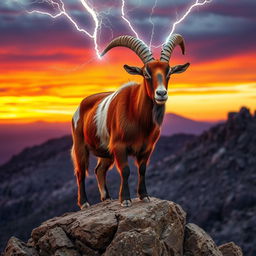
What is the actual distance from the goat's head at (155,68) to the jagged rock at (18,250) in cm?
495

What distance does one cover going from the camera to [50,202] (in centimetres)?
8469

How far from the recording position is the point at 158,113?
15562 millimetres

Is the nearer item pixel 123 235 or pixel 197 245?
pixel 123 235

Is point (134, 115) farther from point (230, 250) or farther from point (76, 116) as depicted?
point (230, 250)

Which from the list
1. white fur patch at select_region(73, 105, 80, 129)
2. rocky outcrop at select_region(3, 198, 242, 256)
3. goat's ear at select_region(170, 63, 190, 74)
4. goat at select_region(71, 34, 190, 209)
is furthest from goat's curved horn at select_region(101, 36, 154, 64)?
rocky outcrop at select_region(3, 198, 242, 256)

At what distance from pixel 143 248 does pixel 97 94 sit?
5.86m

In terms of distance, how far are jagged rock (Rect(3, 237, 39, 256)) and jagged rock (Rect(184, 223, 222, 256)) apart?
3801 millimetres

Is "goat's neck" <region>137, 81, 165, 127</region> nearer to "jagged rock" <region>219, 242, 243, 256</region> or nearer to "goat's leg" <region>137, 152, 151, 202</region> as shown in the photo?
"goat's leg" <region>137, 152, 151, 202</region>

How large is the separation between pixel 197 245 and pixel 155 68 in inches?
181

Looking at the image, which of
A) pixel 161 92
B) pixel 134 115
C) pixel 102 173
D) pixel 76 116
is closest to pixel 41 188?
pixel 76 116

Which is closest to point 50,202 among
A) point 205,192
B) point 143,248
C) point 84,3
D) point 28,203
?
point 28,203

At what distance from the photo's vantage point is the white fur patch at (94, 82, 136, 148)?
56.1ft

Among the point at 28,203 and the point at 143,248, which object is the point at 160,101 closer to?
the point at 143,248

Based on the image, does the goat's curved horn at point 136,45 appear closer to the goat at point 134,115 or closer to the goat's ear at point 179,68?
the goat at point 134,115
